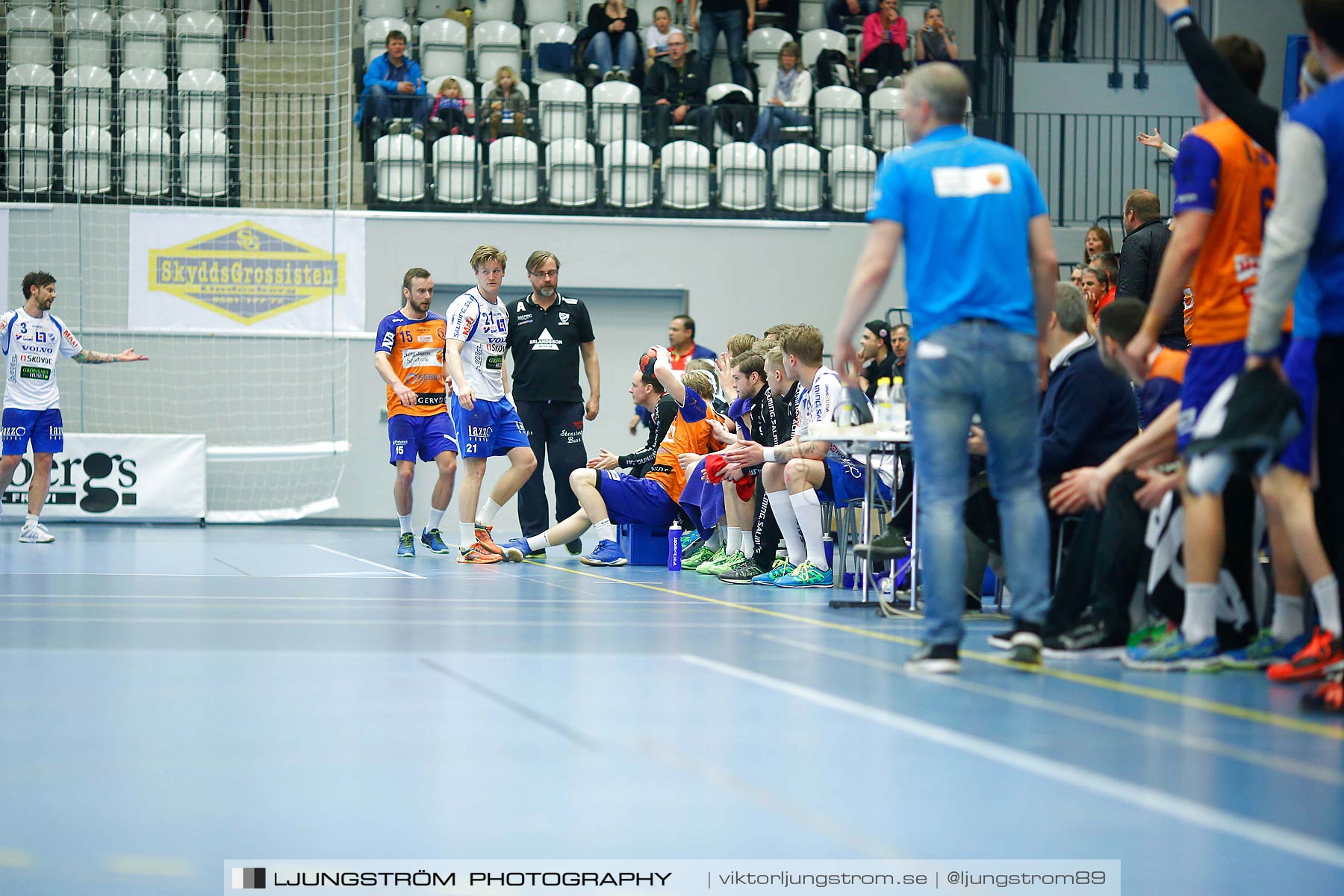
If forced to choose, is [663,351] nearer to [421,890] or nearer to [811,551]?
[811,551]

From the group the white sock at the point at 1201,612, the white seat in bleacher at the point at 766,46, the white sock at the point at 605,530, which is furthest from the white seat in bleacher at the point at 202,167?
the white sock at the point at 1201,612

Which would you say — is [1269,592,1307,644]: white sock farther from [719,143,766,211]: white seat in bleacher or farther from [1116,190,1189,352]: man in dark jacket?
[719,143,766,211]: white seat in bleacher

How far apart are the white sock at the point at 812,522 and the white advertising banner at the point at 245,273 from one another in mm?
7817

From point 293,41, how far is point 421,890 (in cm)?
1485

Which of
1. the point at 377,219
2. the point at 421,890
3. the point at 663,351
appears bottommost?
the point at 421,890

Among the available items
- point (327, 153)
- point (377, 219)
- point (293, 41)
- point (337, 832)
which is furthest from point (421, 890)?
point (293, 41)

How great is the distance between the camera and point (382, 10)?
16.4 meters

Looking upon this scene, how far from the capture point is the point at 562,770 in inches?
116

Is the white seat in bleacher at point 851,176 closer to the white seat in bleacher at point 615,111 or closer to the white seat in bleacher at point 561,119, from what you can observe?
the white seat in bleacher at point 615,111

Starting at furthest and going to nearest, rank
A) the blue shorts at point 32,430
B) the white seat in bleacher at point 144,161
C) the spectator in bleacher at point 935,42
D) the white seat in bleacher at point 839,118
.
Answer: the spectator in bleacher at point 935,42 → the white seat in bleacher at point 839,118 → the white seat in bleacher at point 144,161 → the blue shorts at point 32,430

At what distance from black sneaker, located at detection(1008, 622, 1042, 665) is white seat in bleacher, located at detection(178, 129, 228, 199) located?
12016mm

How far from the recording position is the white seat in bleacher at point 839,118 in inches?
591

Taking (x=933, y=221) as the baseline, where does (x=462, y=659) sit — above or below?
below

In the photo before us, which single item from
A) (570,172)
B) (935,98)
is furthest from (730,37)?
(935,98)
